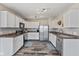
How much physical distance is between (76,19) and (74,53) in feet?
4.09

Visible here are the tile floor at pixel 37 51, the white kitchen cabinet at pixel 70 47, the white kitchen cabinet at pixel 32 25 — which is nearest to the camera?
the white kitchen cabinet at pixel 70 47

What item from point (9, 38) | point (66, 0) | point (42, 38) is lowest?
point (42, 38)

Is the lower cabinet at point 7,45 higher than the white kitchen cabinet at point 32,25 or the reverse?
the reverse

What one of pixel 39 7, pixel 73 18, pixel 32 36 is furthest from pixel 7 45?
pixel 32 36

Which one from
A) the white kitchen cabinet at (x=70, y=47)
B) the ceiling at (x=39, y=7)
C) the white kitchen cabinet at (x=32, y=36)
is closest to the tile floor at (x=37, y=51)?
the white kitchen cabinet at (x=70, y=47)

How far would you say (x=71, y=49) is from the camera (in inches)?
146

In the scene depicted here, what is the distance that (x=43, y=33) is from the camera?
32.7 ft

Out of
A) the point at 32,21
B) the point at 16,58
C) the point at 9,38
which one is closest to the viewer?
the point at 16,58

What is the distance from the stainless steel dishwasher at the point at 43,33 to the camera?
9867 millimetres

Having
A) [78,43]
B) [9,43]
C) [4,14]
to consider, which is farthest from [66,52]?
[4,14]

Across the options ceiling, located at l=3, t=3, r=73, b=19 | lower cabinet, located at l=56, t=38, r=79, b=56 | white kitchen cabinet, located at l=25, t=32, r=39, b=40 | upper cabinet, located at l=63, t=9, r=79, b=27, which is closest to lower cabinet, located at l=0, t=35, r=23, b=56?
ceiling, located at l=3, t=3, r=73, b=19

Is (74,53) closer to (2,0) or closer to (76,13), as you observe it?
(76,13)

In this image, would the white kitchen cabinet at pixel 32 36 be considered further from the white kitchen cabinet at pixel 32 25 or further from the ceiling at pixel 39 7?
the ceiling at pixel 39 7

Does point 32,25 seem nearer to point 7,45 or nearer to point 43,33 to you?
point 43,33
